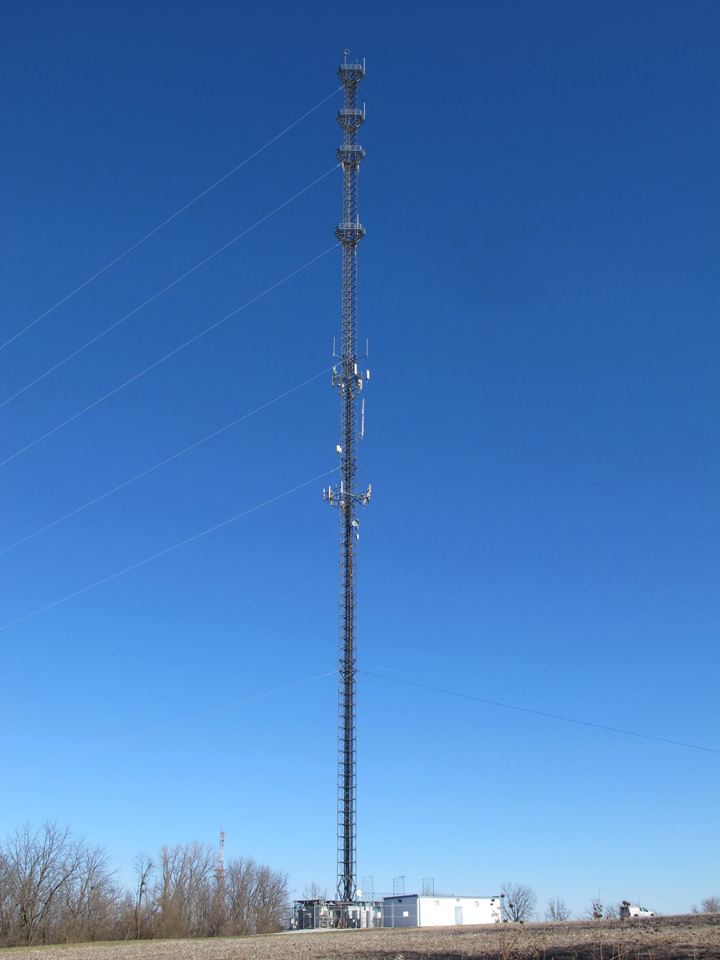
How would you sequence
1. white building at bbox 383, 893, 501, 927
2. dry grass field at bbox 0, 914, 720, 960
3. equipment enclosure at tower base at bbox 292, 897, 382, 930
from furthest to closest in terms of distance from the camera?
white building at bbox 383, 893, 501, 927 < equipment enclosure at tower base at bbox 292, 897, 382, 930 < dry grass field at bbox 0, 914, 720, 960

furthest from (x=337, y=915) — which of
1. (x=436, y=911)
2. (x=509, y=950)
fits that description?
(x=509, y=950)

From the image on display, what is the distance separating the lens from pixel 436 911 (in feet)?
193

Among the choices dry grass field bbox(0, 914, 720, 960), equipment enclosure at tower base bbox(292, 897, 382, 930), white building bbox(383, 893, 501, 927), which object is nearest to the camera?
dry grass field bbox(0, 914, 720, 960)

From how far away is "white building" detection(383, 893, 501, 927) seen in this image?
58.1 m

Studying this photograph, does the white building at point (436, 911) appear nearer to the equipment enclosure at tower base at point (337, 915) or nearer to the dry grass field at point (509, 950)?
the equipment enclosure at tower base at point (337, 915)

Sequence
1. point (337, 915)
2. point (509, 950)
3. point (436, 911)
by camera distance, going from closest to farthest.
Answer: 1. point (509, 950)
2. point (337, 915)
3. point (436, 911)

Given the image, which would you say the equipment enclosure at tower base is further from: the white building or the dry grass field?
the dry grass field

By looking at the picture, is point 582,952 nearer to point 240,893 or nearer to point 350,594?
point 350,594

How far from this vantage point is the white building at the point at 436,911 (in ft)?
191

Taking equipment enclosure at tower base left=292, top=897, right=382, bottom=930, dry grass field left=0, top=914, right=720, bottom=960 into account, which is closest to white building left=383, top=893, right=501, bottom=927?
equipment enclosure at tower base left=292, top=897, right=382, bottom=930

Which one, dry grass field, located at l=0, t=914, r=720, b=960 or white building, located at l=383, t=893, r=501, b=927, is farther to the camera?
white building, located at l=383, t=893, r=501, b=927

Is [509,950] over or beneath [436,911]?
over

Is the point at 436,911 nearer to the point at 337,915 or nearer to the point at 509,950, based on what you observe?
the point at 337,915

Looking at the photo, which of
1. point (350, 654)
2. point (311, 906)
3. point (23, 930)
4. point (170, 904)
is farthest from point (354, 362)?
point (170, 904)
